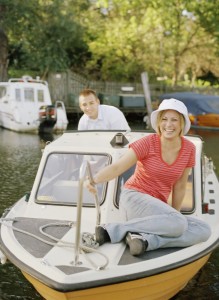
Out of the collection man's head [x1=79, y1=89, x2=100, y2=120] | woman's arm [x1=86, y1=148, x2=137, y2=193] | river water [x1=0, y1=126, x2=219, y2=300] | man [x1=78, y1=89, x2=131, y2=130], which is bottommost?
river water [x1=0, y1=126, x2=219, y2=300]

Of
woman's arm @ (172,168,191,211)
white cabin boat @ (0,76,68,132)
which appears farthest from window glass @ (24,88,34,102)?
woman's arm @ (172,168,191,211)

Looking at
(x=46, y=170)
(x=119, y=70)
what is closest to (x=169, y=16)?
(x=119, y=70)

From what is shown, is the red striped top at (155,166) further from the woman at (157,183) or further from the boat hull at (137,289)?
the boat hull at (137,289)

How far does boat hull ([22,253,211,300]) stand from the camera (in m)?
4.52

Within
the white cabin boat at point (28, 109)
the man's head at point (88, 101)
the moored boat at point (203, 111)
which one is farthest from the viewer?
the moored boat at point (203, 111)

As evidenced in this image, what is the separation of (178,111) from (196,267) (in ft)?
5.79

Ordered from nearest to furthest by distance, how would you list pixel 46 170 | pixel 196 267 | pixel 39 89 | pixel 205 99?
pixel 196 267, pixel 46 170, pixel 39 89, pixel 205 99

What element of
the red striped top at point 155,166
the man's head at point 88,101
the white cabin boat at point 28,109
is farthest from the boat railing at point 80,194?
the white cabin boat at point 28,109

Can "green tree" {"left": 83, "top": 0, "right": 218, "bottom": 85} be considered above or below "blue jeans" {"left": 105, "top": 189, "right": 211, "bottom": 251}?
above

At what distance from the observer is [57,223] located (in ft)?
18.3

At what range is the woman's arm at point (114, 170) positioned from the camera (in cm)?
463

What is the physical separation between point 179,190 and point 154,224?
51cm

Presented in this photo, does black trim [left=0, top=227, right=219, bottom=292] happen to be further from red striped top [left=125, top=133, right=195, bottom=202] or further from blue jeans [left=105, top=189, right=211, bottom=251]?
red striped top [left=125, top=133, right=195, bottom=202]

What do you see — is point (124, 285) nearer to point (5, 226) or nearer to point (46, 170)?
point (5, 226)
